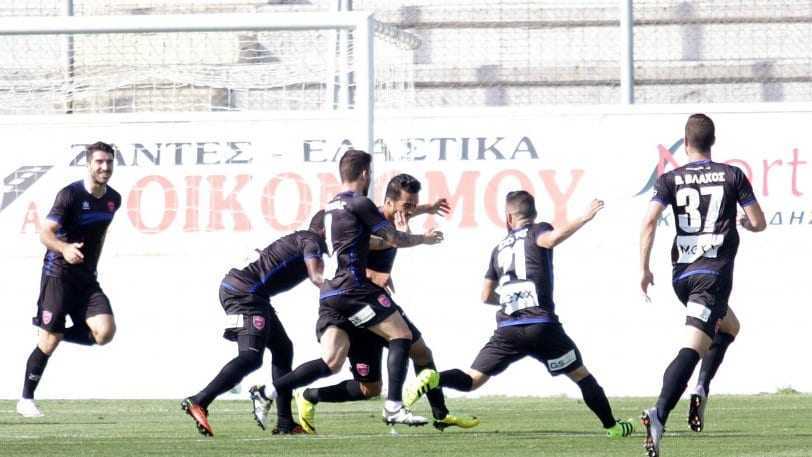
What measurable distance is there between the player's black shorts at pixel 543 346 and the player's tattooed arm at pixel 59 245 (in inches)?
148

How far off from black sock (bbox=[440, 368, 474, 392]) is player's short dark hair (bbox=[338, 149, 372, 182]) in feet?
4.48

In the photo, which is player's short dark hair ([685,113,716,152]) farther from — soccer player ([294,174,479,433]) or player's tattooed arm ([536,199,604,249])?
soccer player ([294,174,479,433])

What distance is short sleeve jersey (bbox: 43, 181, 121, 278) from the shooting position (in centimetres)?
1316

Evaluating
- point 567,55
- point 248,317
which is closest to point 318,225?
→ point 248,317

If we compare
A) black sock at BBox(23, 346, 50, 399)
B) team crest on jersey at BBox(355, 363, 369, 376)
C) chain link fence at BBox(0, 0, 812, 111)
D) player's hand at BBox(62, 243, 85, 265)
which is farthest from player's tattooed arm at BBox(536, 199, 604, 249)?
chain link fence at BBox(0, 0, 812, 111)

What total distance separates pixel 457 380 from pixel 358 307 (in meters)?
0.77

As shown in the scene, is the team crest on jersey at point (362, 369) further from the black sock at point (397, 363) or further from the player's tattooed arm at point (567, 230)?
the player's tattooed arm at point (567, 230)

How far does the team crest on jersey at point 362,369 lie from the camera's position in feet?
35.8

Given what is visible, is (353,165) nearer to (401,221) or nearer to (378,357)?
(401,221)

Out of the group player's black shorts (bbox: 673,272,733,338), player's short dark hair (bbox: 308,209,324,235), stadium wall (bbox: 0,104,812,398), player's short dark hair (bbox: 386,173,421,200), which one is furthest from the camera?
stadium wall (bbox: 0,104,812,398)

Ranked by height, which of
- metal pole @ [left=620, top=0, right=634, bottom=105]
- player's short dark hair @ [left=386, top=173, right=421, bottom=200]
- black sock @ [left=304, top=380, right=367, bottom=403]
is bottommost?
black sock @ [left=304, top=380, right=367, bottom=403]

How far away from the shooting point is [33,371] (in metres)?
13.5

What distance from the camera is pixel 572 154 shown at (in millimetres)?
16188

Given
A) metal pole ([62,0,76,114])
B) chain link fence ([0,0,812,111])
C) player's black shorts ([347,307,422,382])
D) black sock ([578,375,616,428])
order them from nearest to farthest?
black sock ([578,375,616,428]), player's black shorts ([347,307,422,382]), metal pole ([62,0,76,114]), chain link fence ([0,0,812,111])
